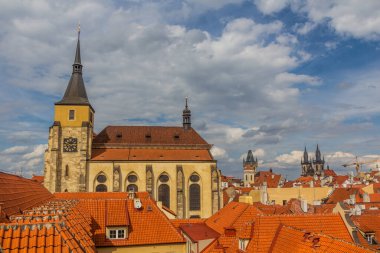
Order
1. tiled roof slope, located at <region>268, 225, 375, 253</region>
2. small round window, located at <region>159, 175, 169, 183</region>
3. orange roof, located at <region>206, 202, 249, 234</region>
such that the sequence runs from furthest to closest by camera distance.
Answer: small round window, located at <region>159, 175, 169, 183</region> < orange roof, located at <region>206, 202, 249, 234</region> < tiled roof slope, located at <region>268, 225, 375, 253</region>

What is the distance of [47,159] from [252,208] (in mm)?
38883

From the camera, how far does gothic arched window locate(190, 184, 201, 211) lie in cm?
5625

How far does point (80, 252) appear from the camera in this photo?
21.0 feet

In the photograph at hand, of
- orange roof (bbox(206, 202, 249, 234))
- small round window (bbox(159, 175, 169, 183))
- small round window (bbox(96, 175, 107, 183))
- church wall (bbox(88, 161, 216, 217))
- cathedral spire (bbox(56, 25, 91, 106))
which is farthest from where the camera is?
small round window (bbox(159, 175, 169, 183))

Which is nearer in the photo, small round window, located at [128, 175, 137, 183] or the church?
the church

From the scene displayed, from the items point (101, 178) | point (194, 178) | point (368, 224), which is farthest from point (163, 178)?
point (368, 224)

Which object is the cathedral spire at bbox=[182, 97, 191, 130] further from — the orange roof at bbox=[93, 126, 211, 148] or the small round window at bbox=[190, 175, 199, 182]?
the small round window at bbox=[190, 175, 199, 182]

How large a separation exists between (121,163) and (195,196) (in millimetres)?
12328

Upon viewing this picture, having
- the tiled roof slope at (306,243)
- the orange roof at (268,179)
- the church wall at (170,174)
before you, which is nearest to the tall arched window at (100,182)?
the church wall at (170,174)

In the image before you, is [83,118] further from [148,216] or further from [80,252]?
[80,252]

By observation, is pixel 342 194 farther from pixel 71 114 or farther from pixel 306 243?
pixel 306 243

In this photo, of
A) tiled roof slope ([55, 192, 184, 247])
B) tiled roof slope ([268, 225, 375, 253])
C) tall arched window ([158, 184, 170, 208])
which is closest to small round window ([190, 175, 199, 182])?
tall arched window ([158, 184, 170, 208])

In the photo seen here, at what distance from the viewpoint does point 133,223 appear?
21.7 metres

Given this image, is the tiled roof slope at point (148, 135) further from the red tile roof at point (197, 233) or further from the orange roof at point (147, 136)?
the red tile roof at point (197, 233)
